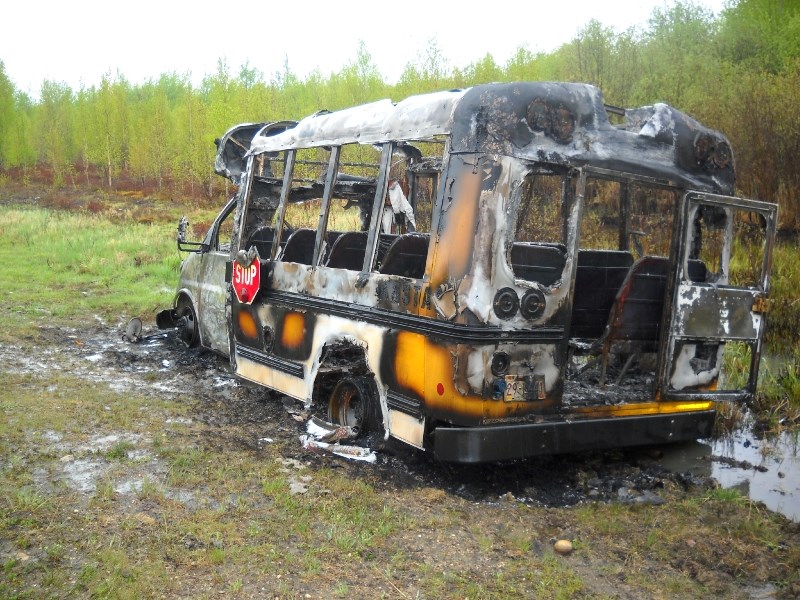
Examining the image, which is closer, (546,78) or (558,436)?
(558,436)

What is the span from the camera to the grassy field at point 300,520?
3500mm

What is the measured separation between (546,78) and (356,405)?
2235cm

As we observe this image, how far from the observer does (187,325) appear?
8.82 meters

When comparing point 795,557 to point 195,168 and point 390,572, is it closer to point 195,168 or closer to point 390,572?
point 390,572

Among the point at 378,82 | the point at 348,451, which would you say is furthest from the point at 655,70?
the point at 378,82

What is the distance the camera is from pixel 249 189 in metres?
6.95

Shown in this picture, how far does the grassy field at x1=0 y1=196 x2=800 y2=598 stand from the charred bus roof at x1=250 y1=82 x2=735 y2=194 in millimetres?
2162

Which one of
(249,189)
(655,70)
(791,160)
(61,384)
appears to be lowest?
(61,384)

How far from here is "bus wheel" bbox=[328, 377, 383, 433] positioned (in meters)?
5.37

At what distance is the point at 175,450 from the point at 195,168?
36.1 metres

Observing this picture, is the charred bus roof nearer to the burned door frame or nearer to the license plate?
the burned door frame

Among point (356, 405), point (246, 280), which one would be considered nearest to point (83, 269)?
point (246, 280)

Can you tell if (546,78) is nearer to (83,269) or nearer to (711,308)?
(83,269)

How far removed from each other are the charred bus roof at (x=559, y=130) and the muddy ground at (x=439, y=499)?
2148 millimetres
